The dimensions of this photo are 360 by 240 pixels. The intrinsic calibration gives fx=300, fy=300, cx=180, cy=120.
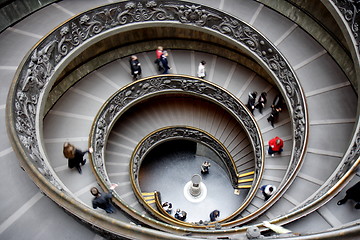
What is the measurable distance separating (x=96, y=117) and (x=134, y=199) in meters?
3.64

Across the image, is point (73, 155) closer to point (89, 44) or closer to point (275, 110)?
point (89, 44)

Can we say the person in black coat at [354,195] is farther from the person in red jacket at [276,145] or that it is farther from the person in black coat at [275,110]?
the person in black coat at [275,110]

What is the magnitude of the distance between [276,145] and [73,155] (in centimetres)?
678

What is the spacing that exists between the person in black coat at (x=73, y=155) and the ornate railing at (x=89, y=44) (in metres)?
0.72

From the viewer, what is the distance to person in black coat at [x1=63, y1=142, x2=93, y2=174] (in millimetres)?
8188

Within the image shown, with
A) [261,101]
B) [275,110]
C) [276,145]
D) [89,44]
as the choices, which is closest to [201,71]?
[261,101]

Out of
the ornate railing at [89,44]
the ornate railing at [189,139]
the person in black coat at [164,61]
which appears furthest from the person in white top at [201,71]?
the ornate railing at [189,139]

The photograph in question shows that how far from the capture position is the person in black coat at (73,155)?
8188 millimetres

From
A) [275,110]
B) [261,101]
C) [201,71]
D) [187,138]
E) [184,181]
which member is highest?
[201,71]

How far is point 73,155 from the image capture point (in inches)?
330

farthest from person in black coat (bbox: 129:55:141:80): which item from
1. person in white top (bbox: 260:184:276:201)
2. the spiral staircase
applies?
person in white top (bbox: 260:184:276:201)

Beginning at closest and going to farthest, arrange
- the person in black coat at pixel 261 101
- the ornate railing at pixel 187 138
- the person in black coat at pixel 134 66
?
the person in black coat at pixel 134 66 < the person in black coat at pixel 261 101 < the ornate railing at pixel 187 138

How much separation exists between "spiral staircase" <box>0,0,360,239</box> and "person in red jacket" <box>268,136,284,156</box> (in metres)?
0.34

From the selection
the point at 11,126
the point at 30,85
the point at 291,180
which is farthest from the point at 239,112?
the point at 11,126
